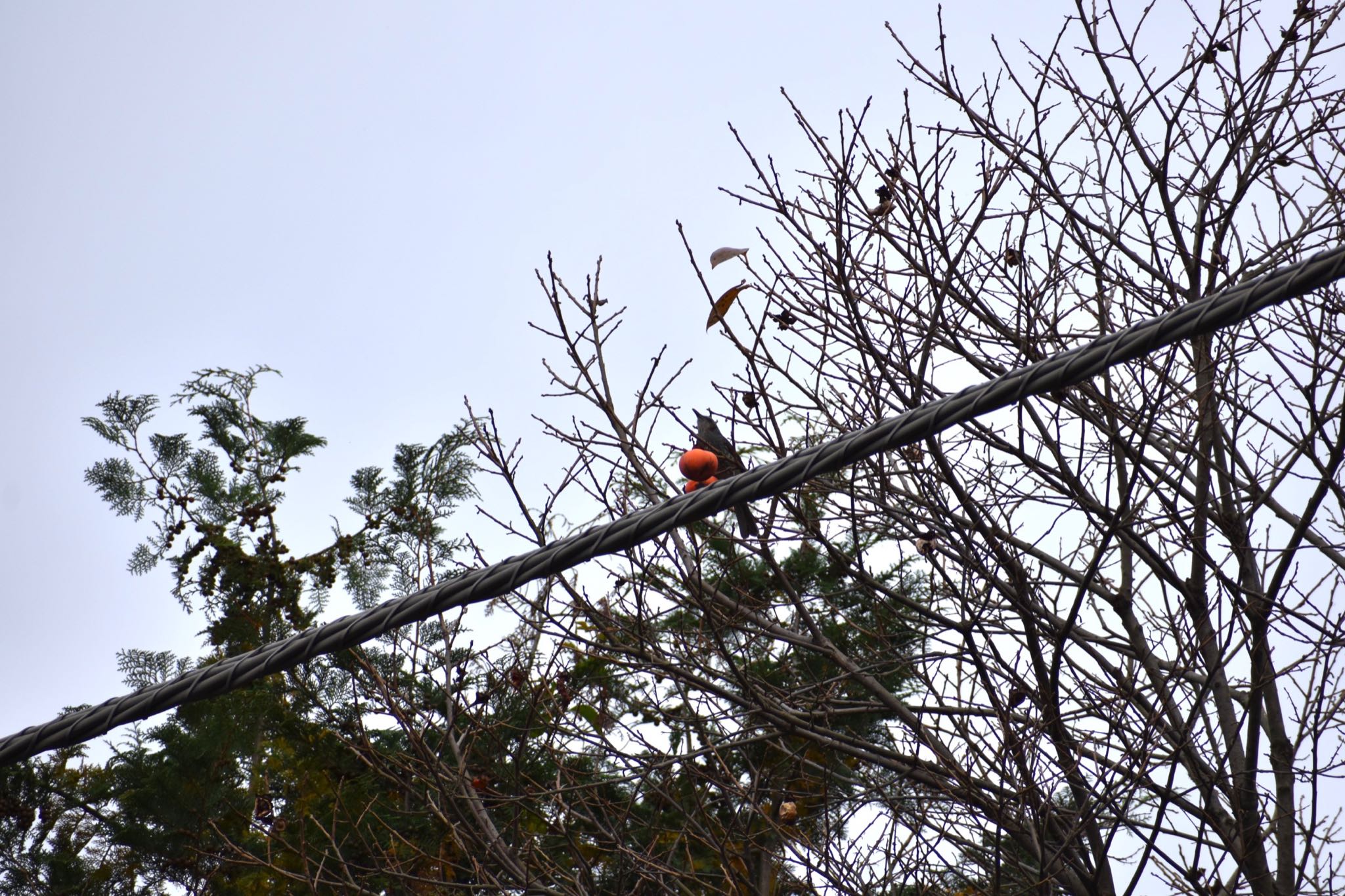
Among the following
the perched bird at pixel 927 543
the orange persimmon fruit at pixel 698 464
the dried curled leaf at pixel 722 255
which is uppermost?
the dried curled leaf at pixel 722 255

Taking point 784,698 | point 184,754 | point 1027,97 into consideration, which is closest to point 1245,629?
point 784,698

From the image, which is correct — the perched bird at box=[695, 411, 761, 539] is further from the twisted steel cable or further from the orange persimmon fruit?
the twisted steel cable

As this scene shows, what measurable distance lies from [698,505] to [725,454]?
2.58 meters

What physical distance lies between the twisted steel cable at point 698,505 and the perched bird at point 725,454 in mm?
1765

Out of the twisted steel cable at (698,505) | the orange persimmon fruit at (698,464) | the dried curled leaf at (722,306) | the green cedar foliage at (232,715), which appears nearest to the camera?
the twisted steel cable at (698,505)

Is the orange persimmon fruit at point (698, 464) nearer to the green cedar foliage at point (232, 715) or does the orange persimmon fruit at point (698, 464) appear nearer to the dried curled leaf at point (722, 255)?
the dried curled leaf at point (722, 255)

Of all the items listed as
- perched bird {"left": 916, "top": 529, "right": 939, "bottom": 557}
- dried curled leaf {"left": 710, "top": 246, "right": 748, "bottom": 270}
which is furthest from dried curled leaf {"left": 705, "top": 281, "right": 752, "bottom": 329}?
perched bird {"left": 916, "top": 529, "right": 939, "bottom": 557}

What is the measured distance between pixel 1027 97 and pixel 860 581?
257cm

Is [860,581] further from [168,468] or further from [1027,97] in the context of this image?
[168,468]

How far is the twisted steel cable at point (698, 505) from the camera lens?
5.99 feet

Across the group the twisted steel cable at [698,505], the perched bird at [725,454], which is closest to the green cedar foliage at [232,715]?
the perched bird at [725,454]

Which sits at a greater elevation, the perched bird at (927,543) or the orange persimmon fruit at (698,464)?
the perched bird at (927,543)

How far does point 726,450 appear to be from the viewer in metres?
4.67

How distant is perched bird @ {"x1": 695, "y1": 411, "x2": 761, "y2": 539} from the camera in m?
4.12
